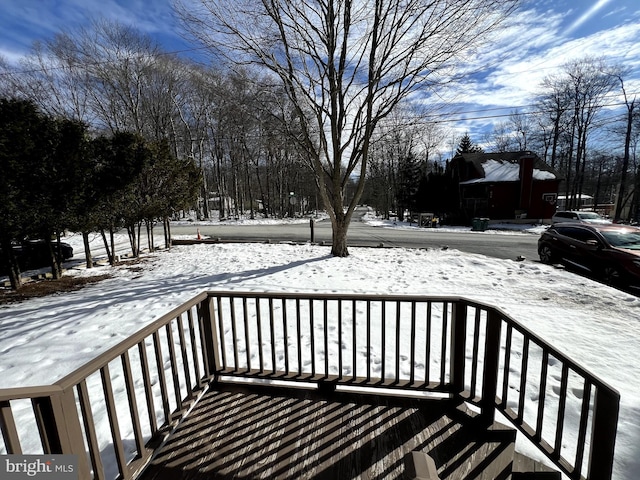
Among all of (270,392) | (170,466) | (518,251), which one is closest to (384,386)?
(270,392)

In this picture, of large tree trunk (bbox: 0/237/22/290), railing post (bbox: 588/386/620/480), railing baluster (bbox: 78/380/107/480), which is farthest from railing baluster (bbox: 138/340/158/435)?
large tree trunk (bbox: 0/237/22/290)

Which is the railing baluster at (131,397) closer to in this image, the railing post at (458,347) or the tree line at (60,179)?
the railing post at (458,347)

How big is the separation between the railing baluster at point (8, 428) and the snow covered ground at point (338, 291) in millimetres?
2533

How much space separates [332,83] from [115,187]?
23.9 feet

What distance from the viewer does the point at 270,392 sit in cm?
274

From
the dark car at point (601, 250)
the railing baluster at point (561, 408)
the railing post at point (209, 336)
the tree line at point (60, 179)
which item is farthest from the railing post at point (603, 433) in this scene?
the tree line at point (60, 179)

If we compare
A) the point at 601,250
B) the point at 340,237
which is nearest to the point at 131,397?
the point at 340,237

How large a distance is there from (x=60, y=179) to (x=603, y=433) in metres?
9.96

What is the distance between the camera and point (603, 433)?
1447 mm

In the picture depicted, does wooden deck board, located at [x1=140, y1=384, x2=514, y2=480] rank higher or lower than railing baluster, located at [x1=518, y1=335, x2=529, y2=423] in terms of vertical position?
lower

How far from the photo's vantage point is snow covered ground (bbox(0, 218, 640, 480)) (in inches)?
133

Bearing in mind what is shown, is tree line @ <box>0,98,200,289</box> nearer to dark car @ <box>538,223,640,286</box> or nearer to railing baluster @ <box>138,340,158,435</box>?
railing baluster @ <box>138,340,158,435</box>

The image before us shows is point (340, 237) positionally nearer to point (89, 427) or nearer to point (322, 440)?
point (322, 440)

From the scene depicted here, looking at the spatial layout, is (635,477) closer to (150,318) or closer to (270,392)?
(270,392)
